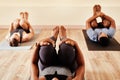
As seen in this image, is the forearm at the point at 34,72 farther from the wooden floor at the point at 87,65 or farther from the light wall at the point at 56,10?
the light wall at the point at 56,10

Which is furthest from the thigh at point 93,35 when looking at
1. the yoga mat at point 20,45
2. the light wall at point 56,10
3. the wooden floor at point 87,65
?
the light wall at point 56,10

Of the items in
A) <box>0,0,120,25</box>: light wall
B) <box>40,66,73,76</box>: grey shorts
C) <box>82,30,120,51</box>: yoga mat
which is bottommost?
<box>82,30,120,51</box>: yoga mat

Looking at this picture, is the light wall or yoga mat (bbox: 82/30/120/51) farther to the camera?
the light wall

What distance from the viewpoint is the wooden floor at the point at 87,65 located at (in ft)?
7.03

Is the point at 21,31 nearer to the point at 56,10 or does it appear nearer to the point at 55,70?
the point at 56,10

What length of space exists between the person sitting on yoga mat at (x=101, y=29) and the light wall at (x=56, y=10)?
0.96 meters

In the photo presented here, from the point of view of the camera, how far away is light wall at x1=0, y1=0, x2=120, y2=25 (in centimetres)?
442

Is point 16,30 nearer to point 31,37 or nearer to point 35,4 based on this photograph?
point 31,37

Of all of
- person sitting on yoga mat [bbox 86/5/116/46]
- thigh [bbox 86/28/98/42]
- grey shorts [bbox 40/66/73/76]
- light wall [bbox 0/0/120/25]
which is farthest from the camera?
light wall [bbox 0/0/120/25]

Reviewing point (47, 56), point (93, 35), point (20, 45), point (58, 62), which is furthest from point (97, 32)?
point (47, 56)

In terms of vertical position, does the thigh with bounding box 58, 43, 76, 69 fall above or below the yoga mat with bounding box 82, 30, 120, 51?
above

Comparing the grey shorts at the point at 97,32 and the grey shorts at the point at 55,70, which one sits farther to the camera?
the grey shorts at the point at 97,32

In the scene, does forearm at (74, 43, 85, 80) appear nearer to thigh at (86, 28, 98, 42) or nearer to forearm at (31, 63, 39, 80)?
forearm at (31, 63, 39, 80)

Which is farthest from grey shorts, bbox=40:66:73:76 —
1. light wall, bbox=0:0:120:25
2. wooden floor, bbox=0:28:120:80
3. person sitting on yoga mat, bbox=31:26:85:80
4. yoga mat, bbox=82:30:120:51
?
light wall, bbox=0:0:120:25
